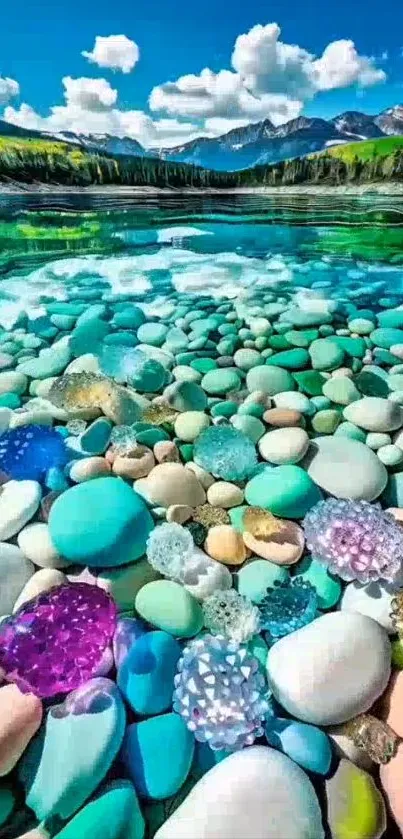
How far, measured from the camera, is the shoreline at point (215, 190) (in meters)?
3.28

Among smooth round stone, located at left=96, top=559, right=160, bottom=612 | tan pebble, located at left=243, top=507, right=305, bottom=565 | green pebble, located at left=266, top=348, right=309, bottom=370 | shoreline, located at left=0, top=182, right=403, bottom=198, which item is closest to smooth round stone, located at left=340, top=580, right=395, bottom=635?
tan pebble, located at left=243, top=507, right=305, bottom=565

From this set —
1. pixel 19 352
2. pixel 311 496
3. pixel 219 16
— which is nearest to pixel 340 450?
pixel 311 496

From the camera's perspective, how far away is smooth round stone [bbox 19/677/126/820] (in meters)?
0.67

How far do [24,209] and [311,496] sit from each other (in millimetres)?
2685

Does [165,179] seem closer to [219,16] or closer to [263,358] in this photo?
[219,16]

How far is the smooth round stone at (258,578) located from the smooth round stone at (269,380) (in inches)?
23.6

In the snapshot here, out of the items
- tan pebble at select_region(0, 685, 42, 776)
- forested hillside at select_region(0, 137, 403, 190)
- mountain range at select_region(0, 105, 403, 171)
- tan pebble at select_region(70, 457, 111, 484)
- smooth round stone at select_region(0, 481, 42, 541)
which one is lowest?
tan pebble at select_region(0, 685, 42, 776)

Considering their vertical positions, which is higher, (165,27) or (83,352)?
(165,27)

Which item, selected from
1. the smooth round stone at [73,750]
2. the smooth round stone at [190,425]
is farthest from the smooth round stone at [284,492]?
the smooth round stone at [73,750]

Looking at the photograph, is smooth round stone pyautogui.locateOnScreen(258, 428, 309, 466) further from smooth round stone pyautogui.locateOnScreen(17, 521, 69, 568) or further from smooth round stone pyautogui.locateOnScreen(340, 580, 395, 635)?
smooth round stone pyautogui.locateOnScreen(17, 521, 69, 568)

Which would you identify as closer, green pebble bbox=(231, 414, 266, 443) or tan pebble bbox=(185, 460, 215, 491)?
tan pebble bbox=(185, 460, 215, 491)

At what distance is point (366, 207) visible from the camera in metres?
3.18

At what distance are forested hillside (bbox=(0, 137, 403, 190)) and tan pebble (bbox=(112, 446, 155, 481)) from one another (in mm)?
2617

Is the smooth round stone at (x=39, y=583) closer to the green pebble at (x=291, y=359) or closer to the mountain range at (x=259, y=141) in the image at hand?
the green pebble at (x=291, y=359)
